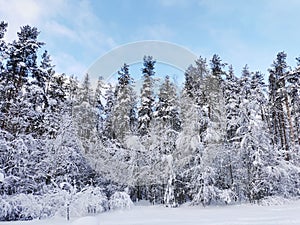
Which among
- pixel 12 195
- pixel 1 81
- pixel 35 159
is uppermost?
pixel 1 81

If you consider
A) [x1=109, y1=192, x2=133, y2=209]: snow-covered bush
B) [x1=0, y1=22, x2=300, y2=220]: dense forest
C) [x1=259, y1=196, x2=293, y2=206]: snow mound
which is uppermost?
[x1=0, y1=22, x2=300, y2=220]: dense forest

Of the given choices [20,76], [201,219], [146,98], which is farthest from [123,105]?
[201,219]

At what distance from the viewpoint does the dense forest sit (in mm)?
13094

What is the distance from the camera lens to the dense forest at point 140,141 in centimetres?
1309

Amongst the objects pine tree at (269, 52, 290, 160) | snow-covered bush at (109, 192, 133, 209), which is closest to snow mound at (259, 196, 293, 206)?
pine tree at (269, 52, 290, 160)

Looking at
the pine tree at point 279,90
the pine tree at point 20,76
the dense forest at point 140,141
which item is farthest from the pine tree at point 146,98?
the pine tree at point 279,90

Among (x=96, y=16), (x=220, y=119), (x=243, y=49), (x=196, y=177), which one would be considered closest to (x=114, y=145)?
(x=196, y=177)

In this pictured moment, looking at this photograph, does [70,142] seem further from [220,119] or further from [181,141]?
[220,119]

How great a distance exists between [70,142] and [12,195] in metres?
3.76

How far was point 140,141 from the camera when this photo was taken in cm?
1895

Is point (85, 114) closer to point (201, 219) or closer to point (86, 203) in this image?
point (86, 203)

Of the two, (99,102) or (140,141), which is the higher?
Result: (99,102)

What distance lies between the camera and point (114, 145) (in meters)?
18.7

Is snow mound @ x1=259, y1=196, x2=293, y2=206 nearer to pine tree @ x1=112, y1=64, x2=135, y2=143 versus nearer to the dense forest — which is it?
the dense forest
